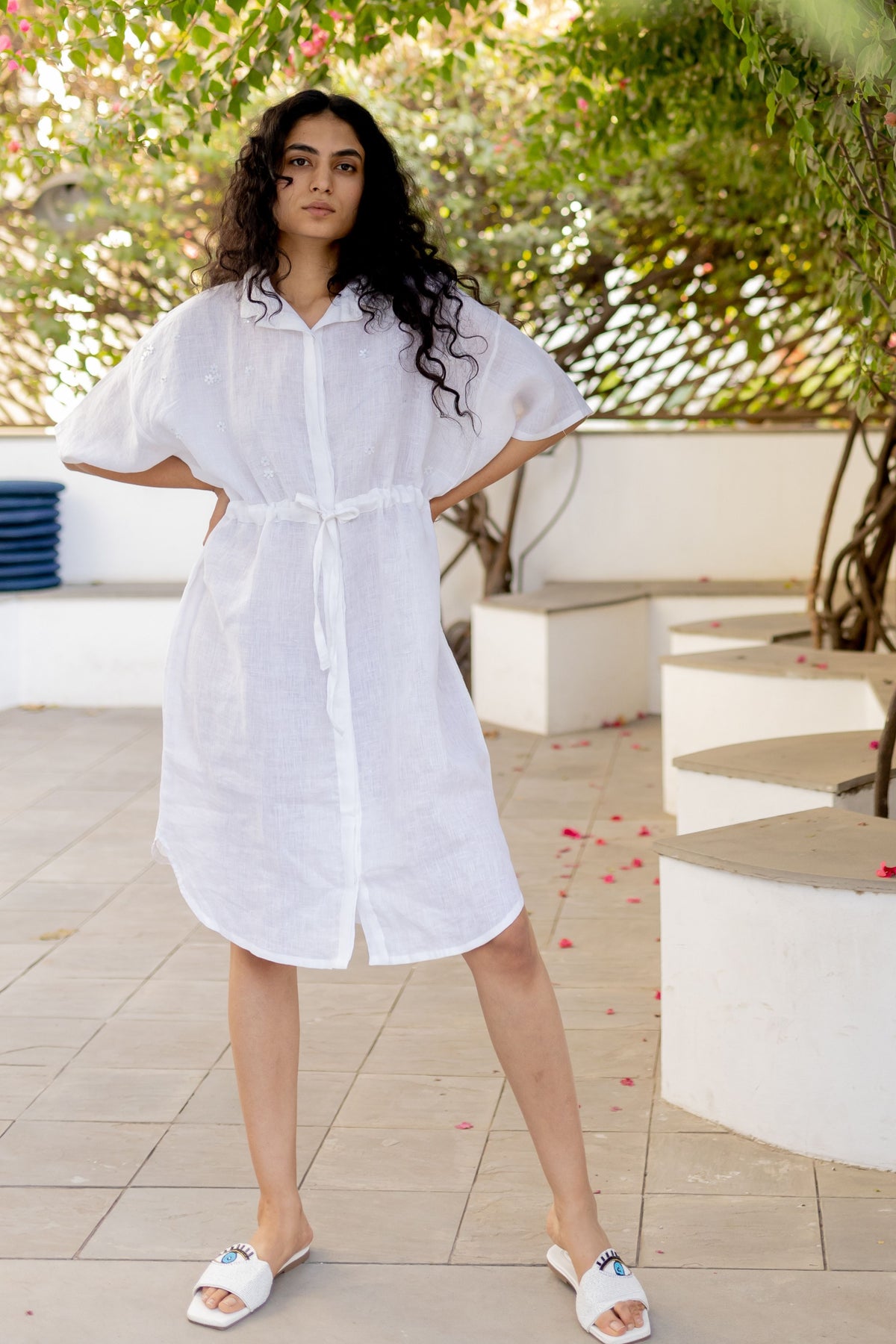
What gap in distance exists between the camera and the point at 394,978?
3502 mm

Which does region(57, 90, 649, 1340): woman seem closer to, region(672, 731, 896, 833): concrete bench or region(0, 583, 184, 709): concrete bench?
region(672, 731, 896, 833): concrete bench

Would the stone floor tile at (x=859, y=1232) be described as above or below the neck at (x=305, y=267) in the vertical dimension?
below

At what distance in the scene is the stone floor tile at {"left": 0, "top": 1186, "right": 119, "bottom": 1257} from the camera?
232 centimetres

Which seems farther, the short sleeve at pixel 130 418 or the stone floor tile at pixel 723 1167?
the stone floor tile at pixel 723 1167

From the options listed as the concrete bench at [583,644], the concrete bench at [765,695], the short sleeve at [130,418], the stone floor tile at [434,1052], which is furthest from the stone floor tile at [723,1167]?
the concrete bench at [583,644]

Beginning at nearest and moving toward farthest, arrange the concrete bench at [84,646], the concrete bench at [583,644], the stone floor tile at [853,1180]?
the stone floor tile at [853,1180] < the concrete bench at [583,644] < the concrete bench at [84,646]

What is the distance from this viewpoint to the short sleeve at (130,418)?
82.7 inches

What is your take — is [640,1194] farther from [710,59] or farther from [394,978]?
[710,59]

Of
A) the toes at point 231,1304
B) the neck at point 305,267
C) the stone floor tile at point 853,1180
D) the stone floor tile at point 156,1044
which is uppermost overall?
the neck at point 305,267

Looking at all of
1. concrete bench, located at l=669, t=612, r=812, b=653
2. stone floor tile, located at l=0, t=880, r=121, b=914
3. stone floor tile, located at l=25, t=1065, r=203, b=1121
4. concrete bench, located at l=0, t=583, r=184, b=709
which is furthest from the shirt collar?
concrete bench, located at l=0, t=583, r=184, b=709

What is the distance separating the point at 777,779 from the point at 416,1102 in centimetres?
103

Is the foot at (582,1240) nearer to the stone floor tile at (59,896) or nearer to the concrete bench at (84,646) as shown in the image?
the stone floor tile at (59,896)

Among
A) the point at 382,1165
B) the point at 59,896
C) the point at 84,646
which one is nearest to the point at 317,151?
the point at 382,1165

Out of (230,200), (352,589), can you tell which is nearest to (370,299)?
(230,200)
